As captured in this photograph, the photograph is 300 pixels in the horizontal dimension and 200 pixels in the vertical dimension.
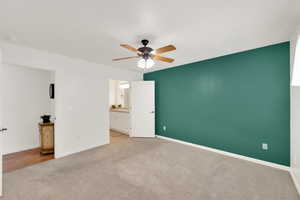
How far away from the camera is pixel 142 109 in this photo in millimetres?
4641

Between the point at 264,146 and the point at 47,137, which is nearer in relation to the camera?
the point at 264,146

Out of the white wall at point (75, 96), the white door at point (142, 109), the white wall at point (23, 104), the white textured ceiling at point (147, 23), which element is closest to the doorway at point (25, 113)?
the white wall at point (23, 104)

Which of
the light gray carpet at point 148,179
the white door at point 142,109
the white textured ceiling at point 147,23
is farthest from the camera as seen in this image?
the white door at point 142,109

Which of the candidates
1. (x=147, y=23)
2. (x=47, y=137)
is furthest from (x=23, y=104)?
(x=147, y=23)

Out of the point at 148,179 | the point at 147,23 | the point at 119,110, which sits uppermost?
the point at 147,23

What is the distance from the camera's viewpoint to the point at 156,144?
3.92 meters

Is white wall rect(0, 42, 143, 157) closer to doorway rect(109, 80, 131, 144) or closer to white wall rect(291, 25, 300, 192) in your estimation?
doorway rect(109, 80, 131, 144)

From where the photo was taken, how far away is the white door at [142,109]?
4.61m

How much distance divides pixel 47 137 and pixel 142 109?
2.67 meters

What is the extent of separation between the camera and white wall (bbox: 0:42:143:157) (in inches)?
108

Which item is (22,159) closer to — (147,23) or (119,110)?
(119,110)

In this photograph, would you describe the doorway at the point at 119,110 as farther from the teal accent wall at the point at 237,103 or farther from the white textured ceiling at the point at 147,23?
the white textured ceiling at the point at 147,23

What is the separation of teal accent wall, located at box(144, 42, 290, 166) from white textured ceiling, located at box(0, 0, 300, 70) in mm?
447

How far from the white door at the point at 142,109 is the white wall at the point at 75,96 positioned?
94 cm
